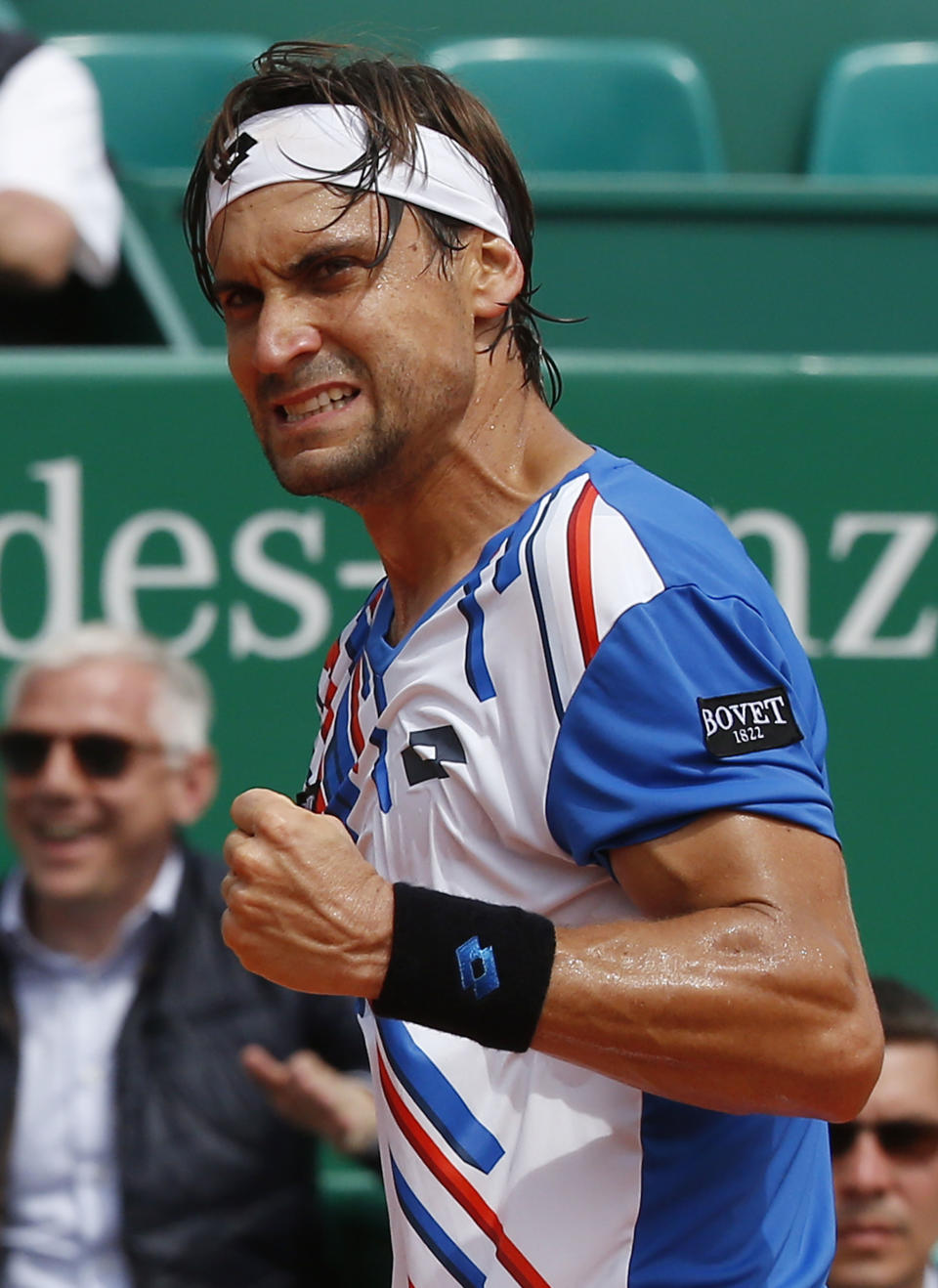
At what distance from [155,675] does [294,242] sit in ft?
5.09

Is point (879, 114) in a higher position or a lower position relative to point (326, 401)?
lower

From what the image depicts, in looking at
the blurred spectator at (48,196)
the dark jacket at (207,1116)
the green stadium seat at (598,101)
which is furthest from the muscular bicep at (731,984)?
the green stadium seat at (598,101)

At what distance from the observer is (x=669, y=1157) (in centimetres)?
166

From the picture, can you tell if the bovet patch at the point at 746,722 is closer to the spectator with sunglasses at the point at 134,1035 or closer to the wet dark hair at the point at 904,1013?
the wet dark hair at the point at 904,1013

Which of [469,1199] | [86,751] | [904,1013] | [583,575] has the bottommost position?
[904,1013]

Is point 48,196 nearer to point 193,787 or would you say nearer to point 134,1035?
point 193,787

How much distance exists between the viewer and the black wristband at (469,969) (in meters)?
1.51

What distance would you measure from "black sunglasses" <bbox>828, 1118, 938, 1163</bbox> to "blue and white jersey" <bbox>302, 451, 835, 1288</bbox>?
1127 millimetres

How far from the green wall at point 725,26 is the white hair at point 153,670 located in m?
3.20

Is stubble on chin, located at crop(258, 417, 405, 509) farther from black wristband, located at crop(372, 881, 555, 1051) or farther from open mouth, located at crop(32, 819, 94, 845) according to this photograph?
open mouth, located at crop(32, 819, 94, 845)

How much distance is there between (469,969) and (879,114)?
14.9 ft

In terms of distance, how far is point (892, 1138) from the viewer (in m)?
2.91

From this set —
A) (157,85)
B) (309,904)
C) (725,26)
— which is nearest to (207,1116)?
(309,904)

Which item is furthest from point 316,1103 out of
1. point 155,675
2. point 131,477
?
point 131,477
